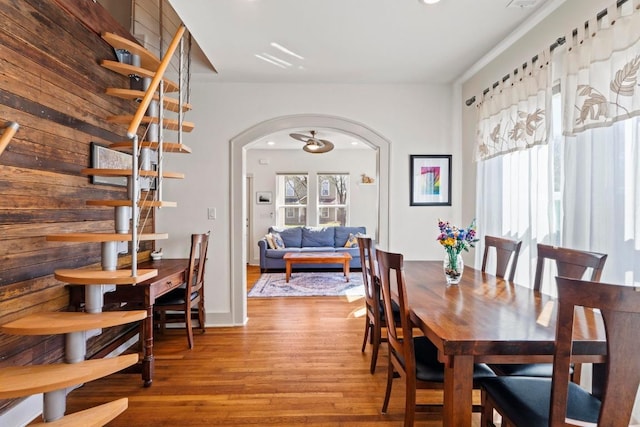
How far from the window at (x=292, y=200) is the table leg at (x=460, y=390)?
6629mm

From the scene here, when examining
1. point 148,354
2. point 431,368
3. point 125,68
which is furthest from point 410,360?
point 125,68

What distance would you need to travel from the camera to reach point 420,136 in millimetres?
3691

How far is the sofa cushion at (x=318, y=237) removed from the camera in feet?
23.4

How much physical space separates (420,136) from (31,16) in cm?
331

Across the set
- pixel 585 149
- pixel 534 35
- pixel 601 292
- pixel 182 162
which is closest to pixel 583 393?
pixel 601 292

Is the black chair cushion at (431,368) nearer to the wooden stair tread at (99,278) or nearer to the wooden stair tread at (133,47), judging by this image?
the wooden stair tread at (99,278)

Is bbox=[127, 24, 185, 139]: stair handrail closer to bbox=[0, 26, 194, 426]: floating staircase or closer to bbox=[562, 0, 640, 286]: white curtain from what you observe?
bbox=[0, 26, 194, 426]: floating staircase

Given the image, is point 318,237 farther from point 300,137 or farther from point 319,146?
point 300,137

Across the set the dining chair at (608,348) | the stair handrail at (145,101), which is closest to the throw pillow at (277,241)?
the stair handrail at (145,101)

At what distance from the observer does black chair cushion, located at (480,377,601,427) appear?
1200 millimetres

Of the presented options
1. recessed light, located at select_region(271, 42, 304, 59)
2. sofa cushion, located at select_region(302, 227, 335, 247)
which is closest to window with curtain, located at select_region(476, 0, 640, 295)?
recessed light, located at select_region(271, 42, 304, 59)

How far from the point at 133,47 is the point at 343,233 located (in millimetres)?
5327

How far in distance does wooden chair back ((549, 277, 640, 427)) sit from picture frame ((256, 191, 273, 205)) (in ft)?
22.7

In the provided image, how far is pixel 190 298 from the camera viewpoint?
3.02m
